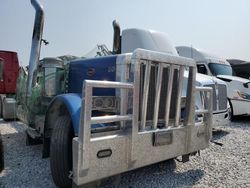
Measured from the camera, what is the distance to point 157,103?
328 centimetres

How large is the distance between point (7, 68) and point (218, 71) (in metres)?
8.39

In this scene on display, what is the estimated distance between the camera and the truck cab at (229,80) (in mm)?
9070

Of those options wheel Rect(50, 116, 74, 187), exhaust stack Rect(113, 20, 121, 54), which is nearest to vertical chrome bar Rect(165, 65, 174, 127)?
wheel Rect(50, 116, 74, 187)

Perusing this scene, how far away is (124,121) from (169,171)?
1.52 metres

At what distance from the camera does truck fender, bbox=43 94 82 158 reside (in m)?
3.16

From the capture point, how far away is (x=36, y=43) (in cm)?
553

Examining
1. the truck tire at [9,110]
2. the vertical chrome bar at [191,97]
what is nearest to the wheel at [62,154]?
the vertical chrome bar at [191,97]

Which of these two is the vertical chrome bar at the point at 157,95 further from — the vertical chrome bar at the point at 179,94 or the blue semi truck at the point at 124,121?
the vertical chrome bar at the point at 179,94

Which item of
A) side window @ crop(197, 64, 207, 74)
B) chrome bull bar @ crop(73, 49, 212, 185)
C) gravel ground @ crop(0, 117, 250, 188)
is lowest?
gravel ground @ crop(0, 117, 250, 188)

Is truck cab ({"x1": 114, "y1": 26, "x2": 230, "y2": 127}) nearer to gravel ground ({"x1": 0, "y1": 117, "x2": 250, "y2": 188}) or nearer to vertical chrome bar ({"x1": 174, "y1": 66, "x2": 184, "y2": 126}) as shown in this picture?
gravel ground ({"x1": 0, "y1": 117, "x2": 250, "y2": 188})

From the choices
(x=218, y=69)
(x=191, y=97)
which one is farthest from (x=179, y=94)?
(x=218, y=69)

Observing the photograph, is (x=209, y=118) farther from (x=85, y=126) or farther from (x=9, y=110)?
(x=9, y=110)

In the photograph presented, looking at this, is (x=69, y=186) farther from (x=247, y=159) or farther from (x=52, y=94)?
(x=247, y=159)

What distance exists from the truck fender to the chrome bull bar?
1.46ft
